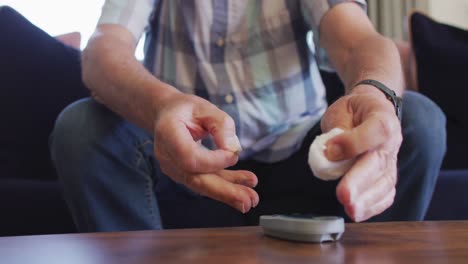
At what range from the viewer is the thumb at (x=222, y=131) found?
0.51m

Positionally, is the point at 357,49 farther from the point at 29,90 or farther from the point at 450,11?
the point at 450,11

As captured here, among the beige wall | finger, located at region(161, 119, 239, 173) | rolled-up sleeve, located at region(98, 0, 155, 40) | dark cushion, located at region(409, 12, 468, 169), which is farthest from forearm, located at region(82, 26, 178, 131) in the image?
the beige wall

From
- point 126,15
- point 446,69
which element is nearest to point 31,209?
point 126,15

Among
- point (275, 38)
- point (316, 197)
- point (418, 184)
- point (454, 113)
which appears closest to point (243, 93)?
point (275, 38)

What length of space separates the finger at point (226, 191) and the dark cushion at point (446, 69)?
3.09 ft

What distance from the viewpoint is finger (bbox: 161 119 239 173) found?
19.7 inches

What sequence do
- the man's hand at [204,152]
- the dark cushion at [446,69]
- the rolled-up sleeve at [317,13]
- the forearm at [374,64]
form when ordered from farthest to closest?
the dark cushion at [446,69], the rolled-up sleeve at [317,13], the forearm at [374,64], the man's hand at [204,152]

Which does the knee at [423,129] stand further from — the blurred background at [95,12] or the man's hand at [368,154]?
the blurred background at [95,12]

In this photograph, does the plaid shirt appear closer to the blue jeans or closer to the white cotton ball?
the blue jeans

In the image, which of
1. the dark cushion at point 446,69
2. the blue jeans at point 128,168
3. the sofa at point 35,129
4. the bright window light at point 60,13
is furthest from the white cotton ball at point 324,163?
the bright window light at point 60,13

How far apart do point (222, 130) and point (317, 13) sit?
1.70 feet

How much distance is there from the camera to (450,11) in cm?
260

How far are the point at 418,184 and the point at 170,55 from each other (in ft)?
1.78

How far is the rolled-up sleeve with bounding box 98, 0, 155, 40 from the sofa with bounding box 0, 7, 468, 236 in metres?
0.33
